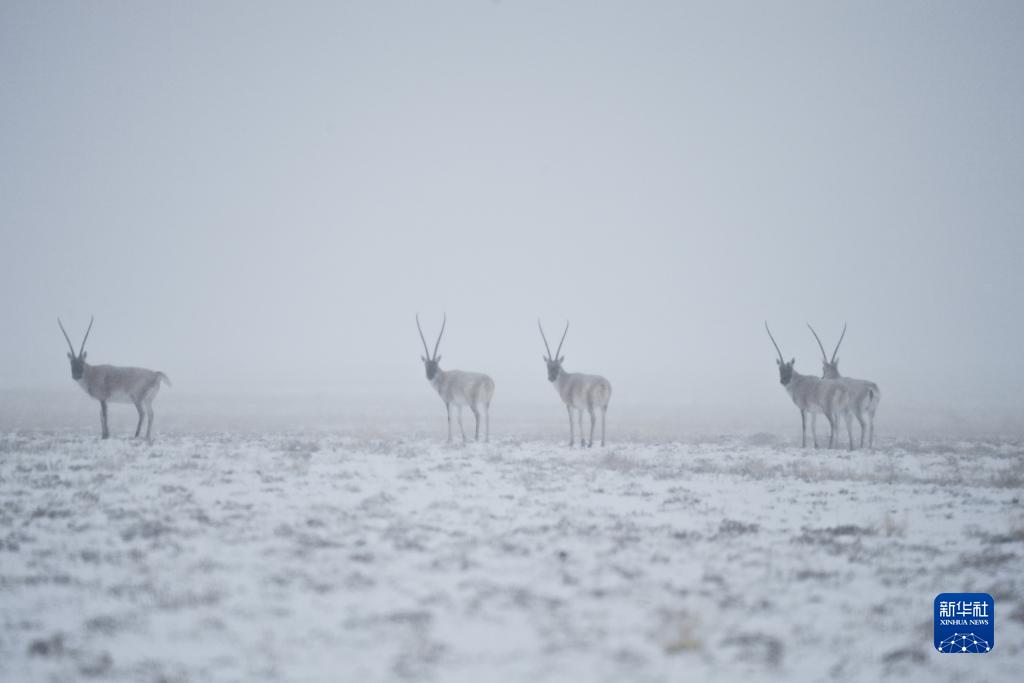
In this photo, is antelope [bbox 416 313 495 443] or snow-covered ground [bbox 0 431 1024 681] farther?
antelope [bbox 416 313 495 443]

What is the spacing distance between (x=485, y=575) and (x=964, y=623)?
4.82 m

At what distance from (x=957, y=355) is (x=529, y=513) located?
179454 mm

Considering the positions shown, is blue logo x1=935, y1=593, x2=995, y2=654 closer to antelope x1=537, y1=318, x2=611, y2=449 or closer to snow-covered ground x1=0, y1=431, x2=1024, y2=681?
snow-covered ground x1=0, y1=431, x2=1024, y2=681

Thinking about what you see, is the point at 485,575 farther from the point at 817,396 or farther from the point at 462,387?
the point at 817,396

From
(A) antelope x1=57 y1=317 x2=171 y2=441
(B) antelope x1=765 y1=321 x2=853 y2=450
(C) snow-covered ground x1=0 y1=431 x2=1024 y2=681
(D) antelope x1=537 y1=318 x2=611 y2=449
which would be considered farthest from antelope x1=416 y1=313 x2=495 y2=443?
(B) antelope x1=765 y1=321 x2=853 y2=450

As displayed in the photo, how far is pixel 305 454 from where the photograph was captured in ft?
52.2

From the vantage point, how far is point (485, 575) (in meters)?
7.02

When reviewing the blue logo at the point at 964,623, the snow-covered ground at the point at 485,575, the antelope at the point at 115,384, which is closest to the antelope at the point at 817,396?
the snow-covered ground at the point at 485,575

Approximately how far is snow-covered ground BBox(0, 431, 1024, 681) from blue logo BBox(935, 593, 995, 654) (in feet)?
0.36

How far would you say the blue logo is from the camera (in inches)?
221

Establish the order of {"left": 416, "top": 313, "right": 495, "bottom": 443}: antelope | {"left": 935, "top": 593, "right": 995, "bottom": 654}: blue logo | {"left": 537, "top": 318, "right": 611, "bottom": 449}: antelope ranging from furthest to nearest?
{"left": 416, "top": 313, "right": 495, "bottom": 443}: antelope < {"left": 537, "top": 318, "right": 611, "bottom": 449}: antelope < {"left": 935, "top": 593, "right": 995, "bottom": 654}: blue logo

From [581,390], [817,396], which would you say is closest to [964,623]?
[581,390]

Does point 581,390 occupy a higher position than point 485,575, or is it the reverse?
point 581,390

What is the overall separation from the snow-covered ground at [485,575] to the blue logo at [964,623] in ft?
0.36
